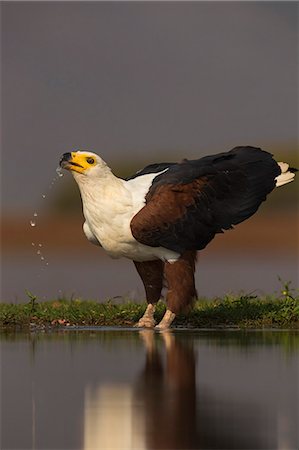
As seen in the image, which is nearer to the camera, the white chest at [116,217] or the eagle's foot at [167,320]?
the white chest at [116,217]

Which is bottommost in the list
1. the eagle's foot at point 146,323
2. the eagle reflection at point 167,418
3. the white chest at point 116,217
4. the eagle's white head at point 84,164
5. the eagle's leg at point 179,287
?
the eagle reflection at point 167,418

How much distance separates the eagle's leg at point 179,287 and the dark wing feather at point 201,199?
0.70 feet

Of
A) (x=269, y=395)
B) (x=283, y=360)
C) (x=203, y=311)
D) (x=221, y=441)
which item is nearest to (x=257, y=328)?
(x=203, y=311)

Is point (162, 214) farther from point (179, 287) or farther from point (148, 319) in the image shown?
point (148, 319)

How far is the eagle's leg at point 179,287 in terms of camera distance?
14094 millimetres

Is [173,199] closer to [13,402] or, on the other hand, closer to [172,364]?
[172,364]

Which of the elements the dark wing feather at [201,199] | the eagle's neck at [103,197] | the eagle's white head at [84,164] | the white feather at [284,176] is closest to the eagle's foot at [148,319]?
the dark wing feather at [201,199]

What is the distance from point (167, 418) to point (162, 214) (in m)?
6.41

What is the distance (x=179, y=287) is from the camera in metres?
14.1

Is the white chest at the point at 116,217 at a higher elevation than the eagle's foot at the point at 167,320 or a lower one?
higher

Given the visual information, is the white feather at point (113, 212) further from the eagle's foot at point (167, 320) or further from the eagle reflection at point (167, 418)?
the eagle reflection at point (167, 418)

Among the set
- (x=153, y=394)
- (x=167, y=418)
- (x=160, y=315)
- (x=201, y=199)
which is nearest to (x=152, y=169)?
(x=201, y=199)

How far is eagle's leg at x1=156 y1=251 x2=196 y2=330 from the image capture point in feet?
46.2

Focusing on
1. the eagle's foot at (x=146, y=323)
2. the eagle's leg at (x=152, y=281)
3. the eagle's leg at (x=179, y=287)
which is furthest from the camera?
the eagle's leg at (x=152, y=281)
